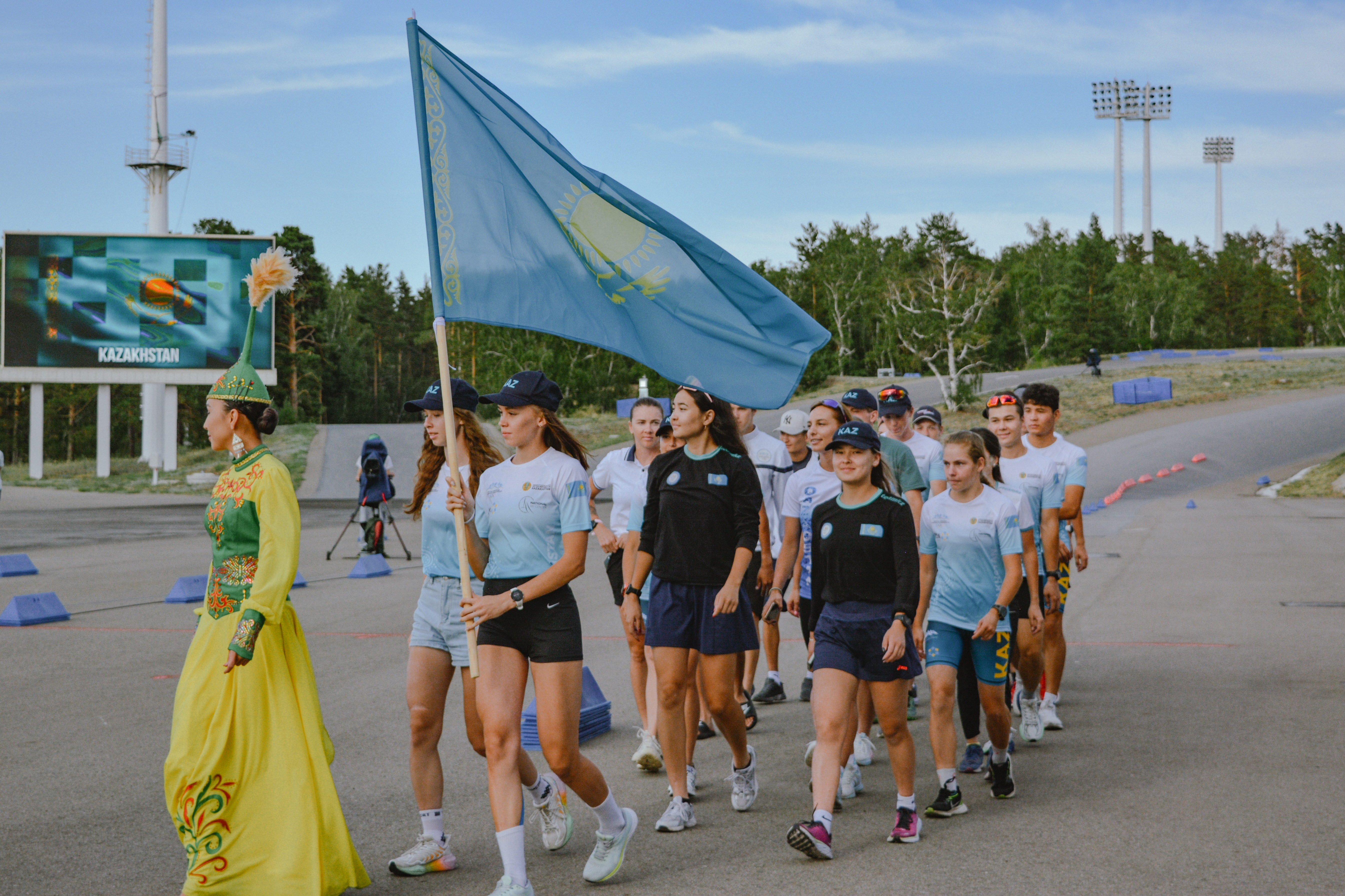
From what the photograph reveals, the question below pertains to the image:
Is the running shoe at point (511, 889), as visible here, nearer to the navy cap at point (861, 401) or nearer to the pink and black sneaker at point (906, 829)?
the pink and black sneaker at point (906, 829)

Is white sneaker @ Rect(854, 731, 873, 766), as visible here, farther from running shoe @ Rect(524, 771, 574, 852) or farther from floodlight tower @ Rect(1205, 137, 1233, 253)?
floodlight tower @ Rect(1205, 137, 1233, 253)

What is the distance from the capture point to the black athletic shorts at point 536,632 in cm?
477

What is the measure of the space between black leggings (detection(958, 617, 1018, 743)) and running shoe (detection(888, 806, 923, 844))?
3.15 feet

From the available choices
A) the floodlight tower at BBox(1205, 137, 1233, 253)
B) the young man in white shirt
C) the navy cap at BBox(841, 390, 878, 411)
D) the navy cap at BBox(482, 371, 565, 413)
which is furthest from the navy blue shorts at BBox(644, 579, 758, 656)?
the floodlight tower at BBox(1205, 137, 1233, 253)

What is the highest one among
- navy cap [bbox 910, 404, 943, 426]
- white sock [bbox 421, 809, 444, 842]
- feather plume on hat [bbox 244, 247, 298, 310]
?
feather plume on hat [bbox 244, 247, 298, 310]

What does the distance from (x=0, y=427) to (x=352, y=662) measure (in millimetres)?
85690

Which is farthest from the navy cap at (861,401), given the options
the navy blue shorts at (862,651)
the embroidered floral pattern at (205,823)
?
the embroidered floral pattern at (205,823)

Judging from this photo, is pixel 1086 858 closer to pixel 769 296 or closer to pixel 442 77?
pixel 769 296

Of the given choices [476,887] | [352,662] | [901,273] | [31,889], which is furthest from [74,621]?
[901,273]

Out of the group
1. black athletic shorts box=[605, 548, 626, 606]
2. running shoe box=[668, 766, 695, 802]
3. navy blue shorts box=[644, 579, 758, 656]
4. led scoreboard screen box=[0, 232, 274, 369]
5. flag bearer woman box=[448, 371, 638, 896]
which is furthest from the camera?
led scoreboard screen box=[0, 232, 274, 369]

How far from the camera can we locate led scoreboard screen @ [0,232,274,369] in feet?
144

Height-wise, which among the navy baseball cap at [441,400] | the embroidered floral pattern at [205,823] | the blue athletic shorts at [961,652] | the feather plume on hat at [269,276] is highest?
the feather plume on hat at [269,276]

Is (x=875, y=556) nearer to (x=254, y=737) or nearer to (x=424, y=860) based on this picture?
(x=424, y=860)

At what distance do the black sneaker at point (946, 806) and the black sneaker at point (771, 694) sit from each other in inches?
116
